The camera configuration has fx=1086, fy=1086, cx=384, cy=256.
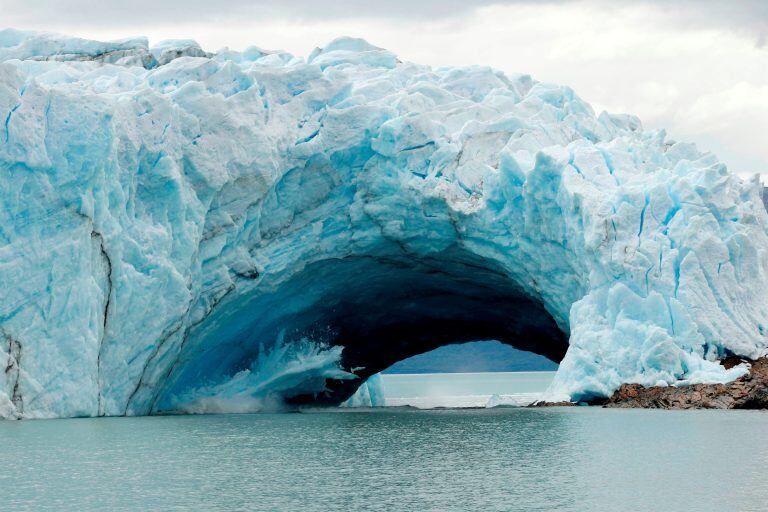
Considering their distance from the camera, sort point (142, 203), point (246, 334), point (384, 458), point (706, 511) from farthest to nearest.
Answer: point (246, 334) → point (142, 203) → point (384, 458) → point (706, 511)

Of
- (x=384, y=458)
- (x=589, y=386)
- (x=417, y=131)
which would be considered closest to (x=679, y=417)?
(x=589, y=386)

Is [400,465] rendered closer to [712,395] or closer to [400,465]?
[400,465]

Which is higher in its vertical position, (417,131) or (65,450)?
(417,131)

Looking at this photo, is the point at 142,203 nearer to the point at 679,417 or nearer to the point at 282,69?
the point at 282,69

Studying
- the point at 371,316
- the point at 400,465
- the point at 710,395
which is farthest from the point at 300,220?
the point at 400,465

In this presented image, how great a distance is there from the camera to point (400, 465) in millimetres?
11961

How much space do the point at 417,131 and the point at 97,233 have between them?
655 cm

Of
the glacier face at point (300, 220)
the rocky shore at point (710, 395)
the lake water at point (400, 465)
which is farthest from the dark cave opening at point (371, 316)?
the rocky shore at point (710, 395)

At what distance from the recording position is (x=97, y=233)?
17.3 metres

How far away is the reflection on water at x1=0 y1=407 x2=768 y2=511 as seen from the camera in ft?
30.9

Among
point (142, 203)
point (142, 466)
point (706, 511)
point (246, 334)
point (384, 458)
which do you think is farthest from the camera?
point (246, 334)

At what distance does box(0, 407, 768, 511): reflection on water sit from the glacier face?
164cm

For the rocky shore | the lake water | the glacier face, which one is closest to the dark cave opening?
the glacier face

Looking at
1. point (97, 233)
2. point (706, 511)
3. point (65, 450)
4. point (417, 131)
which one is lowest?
point (65, 450)
